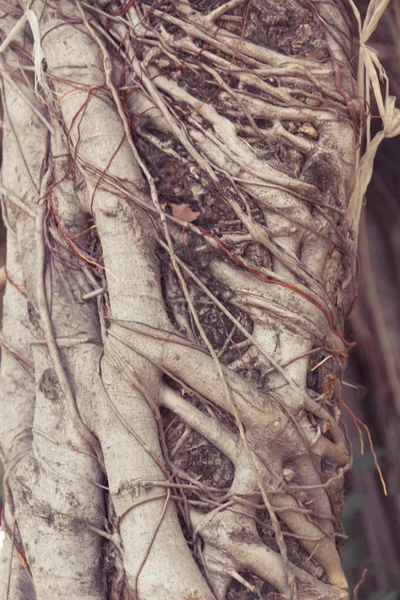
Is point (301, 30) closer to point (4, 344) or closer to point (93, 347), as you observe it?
point (93, 347)

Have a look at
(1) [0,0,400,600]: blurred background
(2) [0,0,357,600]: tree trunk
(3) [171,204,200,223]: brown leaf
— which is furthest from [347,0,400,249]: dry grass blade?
(1) [0,0,400,600]: blurred background

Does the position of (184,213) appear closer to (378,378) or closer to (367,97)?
(367,97)

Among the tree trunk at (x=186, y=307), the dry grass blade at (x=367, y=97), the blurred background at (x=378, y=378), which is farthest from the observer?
the blurred background at (x=378, y=378)

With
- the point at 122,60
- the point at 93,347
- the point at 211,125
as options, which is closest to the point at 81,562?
the point at 93,347

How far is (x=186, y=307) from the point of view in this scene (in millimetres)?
1034

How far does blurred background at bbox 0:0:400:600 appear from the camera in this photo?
1880mm

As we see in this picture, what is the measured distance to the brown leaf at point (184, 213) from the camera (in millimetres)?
1026

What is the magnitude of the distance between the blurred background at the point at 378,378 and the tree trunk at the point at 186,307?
0.86 meters

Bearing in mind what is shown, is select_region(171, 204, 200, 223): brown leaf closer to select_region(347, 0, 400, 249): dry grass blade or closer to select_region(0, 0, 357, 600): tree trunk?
select_region(0, 0, 357, 600): tree trunk

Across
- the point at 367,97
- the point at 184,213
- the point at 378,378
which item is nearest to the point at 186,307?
the point at 184,213

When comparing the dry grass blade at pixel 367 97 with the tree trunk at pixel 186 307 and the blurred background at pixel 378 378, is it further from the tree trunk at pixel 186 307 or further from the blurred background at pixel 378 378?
the blurred background at pixel 378 378

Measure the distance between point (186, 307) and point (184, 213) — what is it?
150 millimetres

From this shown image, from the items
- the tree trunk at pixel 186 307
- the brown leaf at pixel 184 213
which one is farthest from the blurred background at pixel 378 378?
the brown leaf at pixel 184 213

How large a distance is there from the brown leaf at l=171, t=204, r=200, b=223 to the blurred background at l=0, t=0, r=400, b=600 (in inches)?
39.9
